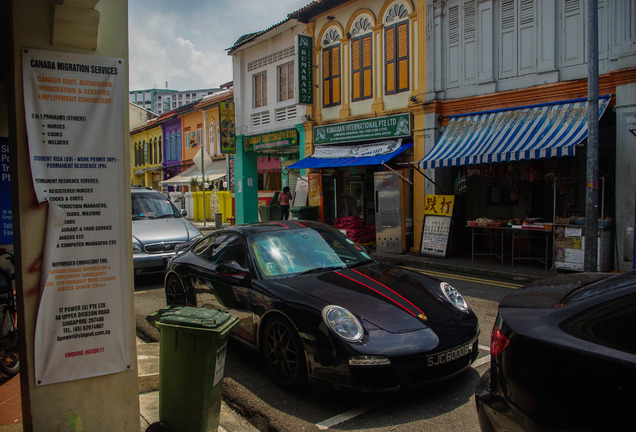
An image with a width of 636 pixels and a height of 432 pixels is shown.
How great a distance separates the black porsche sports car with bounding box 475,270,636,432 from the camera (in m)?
2.19

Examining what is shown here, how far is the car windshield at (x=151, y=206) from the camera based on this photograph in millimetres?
10227

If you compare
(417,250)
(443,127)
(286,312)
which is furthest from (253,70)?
(286,312)

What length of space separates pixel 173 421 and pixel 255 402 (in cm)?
93

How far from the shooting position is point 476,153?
35.8 ft

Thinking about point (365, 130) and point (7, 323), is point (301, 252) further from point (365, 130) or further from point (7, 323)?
point (365, 130)

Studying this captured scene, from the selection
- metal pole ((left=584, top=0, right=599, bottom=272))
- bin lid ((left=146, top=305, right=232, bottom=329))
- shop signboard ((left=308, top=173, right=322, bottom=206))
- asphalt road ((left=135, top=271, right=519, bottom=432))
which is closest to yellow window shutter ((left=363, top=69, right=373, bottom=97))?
shop signboard ((left=308, top=173, right=322, bottom=206))

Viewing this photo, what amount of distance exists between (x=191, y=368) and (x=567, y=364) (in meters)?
2.25

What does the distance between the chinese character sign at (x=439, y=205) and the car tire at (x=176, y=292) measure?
7706 millimetres

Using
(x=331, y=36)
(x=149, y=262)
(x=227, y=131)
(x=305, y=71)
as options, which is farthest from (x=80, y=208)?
(x=227, y=131)

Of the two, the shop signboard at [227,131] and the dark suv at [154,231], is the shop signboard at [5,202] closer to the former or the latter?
the dark suv at [154,231]

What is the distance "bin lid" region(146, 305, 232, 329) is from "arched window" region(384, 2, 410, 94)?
11961mm

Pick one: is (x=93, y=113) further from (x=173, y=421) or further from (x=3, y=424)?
(x=3, y=424)

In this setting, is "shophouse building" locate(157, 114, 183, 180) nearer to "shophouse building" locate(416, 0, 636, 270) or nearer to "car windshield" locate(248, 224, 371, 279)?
"shophouse building" locate(416, 0, 636, 270)

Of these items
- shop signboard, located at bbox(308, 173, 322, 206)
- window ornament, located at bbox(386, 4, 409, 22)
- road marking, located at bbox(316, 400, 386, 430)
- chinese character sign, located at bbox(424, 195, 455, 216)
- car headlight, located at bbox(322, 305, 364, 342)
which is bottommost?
road marking, located at bbox(316, 400, 386, 430)
